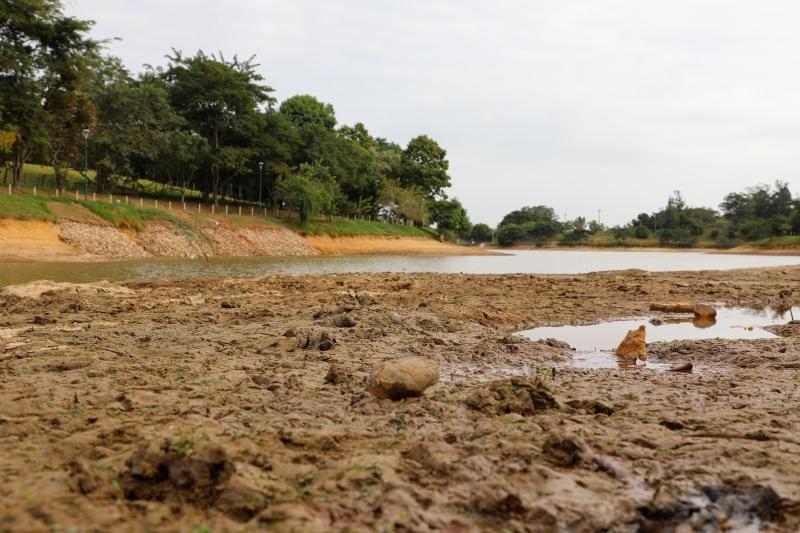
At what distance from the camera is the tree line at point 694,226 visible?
9100 cm

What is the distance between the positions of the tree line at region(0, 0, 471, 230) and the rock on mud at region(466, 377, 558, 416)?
3708 cm

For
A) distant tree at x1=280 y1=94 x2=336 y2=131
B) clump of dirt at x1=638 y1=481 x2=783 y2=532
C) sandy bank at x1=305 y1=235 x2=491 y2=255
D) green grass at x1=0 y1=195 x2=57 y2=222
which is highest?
distant tree at x1=280 y1=94 x2=336 y2=131

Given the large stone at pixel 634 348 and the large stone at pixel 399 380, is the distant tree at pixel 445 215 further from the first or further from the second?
the large stone at pixel 399 380

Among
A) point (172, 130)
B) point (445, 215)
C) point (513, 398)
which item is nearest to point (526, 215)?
point (445, 215)

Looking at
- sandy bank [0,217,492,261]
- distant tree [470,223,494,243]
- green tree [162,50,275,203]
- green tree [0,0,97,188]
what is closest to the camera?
sandy bank [0,217,492,261]

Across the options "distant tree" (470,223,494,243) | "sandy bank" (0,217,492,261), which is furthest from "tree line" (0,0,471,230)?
"distant tree" (470,223,494,243)

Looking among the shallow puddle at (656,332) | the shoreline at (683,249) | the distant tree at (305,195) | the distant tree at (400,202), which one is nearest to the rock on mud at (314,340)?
the shallow puddle at (656,332)

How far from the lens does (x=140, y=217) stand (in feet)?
127

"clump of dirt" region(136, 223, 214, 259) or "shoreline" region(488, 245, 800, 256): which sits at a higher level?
"shoreline" region(488, 245, 800, 256)

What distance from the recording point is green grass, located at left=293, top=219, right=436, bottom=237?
55094 mm

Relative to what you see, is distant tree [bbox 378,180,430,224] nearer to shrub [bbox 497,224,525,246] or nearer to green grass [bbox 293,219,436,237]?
green grass [bbox 293,219,436,237]

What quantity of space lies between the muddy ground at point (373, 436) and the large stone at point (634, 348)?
15.5 inches

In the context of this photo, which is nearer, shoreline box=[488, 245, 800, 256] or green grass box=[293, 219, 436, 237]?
green grass box=[293, 219, 436, 237]

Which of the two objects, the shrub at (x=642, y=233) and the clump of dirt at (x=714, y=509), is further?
the shrub at (x=642, y=233)
